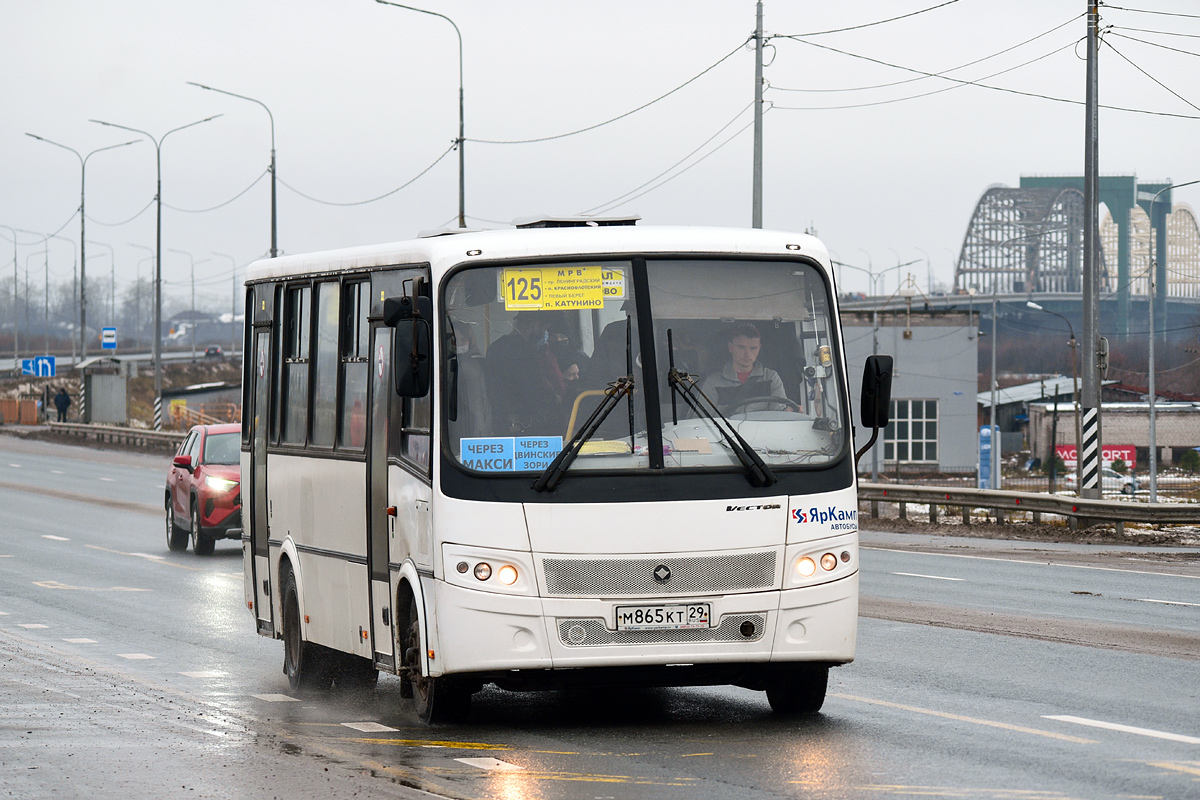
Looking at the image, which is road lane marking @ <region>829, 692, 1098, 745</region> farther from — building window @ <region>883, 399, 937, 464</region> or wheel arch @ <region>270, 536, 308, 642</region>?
building window @ <region>883, 399, 937, 464</region>

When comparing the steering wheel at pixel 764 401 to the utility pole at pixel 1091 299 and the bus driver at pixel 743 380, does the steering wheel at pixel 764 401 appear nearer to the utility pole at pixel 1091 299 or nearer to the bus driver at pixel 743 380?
the bus driver at pixel 743 380

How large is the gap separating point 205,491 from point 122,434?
37.8 metres

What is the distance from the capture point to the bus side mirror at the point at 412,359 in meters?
8.72

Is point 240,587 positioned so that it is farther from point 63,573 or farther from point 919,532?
point 919,532

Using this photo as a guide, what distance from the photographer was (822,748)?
823 cm

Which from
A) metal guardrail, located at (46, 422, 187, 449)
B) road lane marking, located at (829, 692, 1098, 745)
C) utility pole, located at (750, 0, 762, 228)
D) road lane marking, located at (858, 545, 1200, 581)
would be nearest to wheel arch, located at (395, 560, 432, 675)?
road lane marking, located at (829, 692, 1098, 745)

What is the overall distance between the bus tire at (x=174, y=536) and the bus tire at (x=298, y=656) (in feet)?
41.4

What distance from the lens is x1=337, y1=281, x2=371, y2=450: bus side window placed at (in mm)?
10219

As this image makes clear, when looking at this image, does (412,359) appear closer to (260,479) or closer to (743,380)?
(743,380)

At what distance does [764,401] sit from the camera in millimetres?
9023

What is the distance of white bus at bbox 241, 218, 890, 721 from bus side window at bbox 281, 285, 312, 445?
1.66 metres

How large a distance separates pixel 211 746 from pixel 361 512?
1.82 metres

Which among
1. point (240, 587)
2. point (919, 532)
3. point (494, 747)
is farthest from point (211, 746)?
point (919, 532)

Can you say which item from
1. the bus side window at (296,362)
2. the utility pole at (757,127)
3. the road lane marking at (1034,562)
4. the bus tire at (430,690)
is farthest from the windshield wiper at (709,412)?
the utility pole at (757,127)
